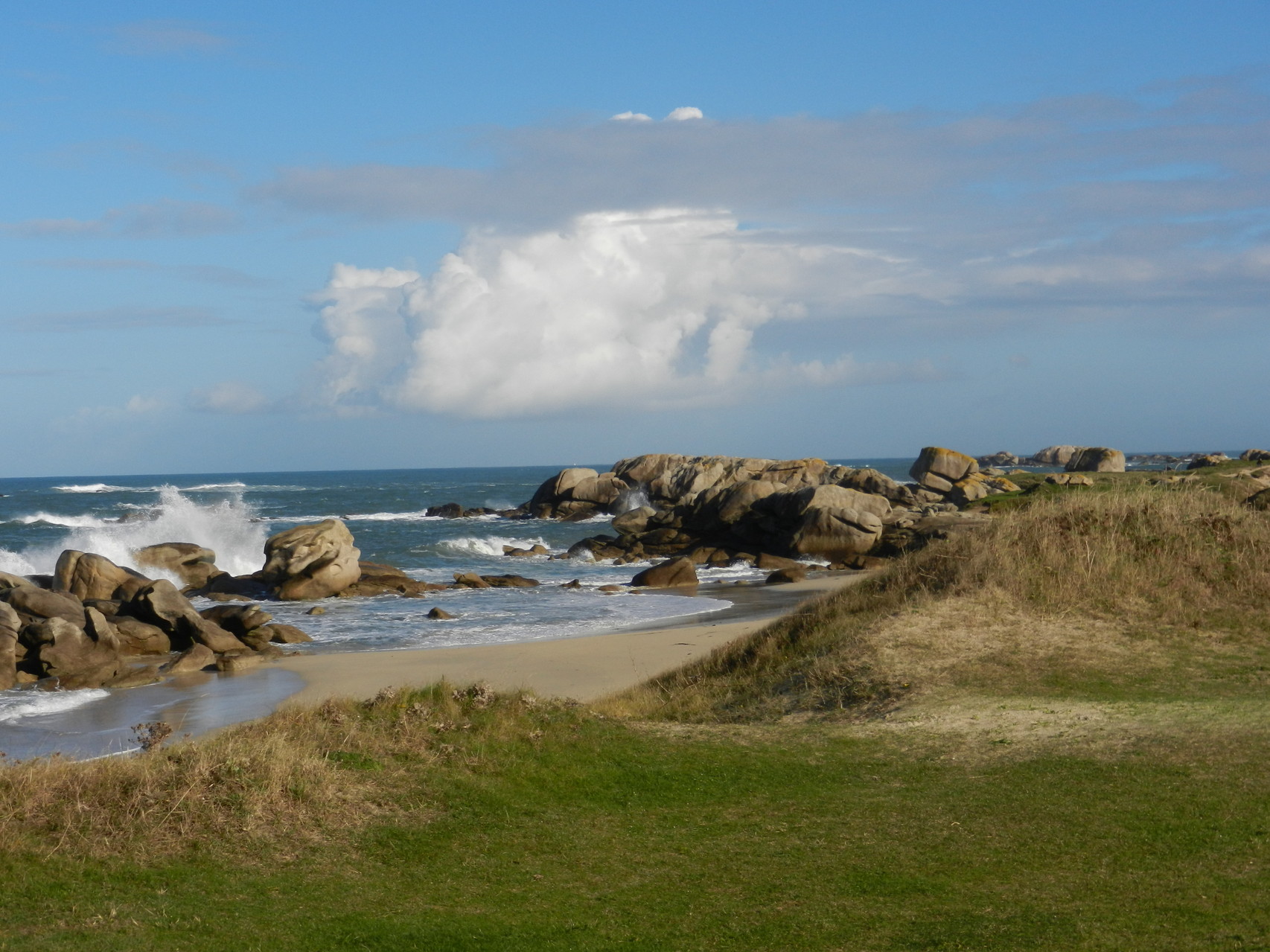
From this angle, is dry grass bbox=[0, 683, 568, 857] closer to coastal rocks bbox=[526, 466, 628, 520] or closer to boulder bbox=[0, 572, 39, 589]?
boulder bbox=[0, 572, 39, 589]

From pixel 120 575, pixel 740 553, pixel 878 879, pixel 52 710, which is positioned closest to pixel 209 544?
pixel 120 575

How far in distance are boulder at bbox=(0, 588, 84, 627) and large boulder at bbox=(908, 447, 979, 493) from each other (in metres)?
52.4

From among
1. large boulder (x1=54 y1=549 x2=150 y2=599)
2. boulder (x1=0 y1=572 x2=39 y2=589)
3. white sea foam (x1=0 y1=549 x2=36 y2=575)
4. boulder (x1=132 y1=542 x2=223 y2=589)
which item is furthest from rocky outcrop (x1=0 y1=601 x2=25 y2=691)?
white sea foam (x1=0 y1=549 x2=36 y2=575)

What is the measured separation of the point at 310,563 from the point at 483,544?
2271 centimetres

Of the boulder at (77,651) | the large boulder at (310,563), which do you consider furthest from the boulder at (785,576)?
the boulder at (77,651)

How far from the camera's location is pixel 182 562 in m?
40.6

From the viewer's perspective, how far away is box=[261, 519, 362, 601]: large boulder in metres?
37.0

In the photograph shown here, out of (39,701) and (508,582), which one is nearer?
(39,701)

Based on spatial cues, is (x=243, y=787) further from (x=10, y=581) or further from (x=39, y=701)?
(x=10, y=581)

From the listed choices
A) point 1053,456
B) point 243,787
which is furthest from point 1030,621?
point 1053,456

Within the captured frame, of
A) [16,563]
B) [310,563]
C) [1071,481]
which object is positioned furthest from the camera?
[1071,481]

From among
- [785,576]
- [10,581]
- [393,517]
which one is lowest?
[785,576]

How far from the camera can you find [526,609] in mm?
34062

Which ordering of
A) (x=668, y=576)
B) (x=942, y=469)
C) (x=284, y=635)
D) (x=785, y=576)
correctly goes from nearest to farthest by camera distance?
(x=284, y=635) < (x=668, y=576) < (x=785, y=576) < (x=942, y=469)
